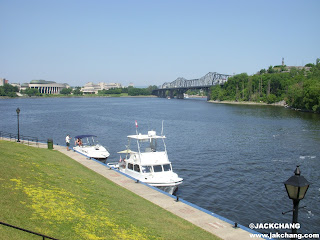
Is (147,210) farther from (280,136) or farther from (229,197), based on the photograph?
(280,136)

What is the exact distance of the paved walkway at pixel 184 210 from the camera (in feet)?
53.6

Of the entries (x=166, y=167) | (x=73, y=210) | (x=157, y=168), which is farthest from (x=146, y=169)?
(x=73, y=210)

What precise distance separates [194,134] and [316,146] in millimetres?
23064

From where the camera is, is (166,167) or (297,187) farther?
(166,167)

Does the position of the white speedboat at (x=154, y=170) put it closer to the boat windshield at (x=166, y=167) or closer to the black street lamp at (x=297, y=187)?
the boat windshield at (x=166, y=167)

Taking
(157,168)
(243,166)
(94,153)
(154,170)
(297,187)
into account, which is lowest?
(243,166)

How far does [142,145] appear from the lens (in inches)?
2101

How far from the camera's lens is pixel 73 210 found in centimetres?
1527

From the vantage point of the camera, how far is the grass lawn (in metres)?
12.9

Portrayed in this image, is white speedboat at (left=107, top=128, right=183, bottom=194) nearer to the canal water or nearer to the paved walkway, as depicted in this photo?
the paved walkway

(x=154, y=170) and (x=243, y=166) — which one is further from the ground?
(x=154, y=170)

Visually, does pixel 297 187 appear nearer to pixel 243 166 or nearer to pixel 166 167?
pixel 166 167

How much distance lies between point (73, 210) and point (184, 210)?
274 inches

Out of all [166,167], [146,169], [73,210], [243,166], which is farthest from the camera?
[243,166]
